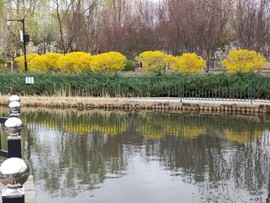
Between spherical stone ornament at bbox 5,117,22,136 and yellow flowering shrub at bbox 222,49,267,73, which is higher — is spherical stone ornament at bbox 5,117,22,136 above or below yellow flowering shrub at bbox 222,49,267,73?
below

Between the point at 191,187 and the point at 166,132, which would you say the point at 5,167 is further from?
the point at 166,132

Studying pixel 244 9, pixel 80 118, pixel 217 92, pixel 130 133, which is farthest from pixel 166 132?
pixel 244 9

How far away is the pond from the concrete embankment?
129cm

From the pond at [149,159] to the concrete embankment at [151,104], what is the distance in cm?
129

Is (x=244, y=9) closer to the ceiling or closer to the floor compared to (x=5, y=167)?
closer to the ceiling

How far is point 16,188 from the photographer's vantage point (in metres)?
2.57

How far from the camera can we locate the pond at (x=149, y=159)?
24.9 feet

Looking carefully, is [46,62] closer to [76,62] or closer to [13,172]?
[76,62]

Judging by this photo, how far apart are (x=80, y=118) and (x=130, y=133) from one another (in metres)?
3.87

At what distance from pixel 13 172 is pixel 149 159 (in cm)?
769

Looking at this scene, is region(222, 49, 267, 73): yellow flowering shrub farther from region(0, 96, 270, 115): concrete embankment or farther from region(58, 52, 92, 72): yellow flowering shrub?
region(58, 52, 92, 72): yellow flowering shrub

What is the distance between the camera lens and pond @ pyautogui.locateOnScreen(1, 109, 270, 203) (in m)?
7.60

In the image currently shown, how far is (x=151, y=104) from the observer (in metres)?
19.0

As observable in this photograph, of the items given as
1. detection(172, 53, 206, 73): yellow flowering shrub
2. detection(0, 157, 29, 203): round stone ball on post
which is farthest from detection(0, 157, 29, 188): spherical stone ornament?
detection(172, 53, 206, 73): yellow flowering shrub
